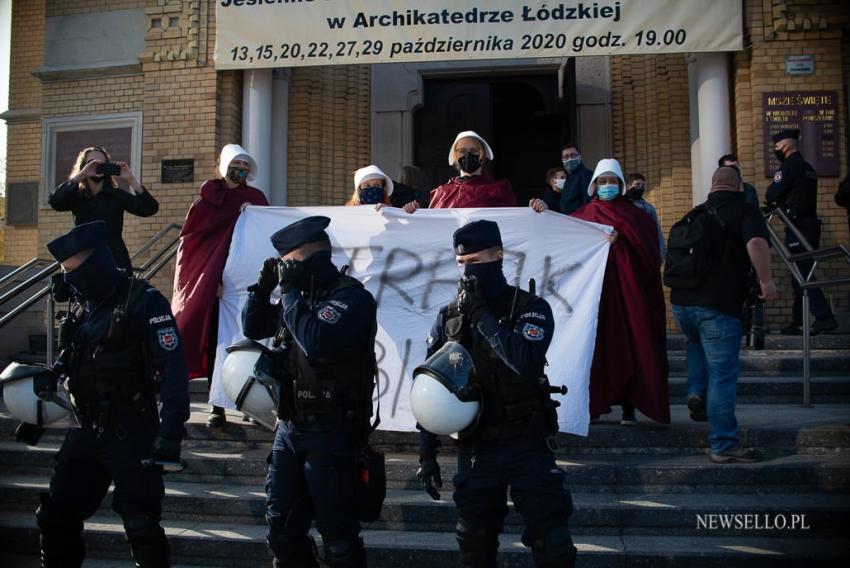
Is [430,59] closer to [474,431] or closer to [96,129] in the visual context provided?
[96,129]

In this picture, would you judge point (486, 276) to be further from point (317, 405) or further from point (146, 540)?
point (146, 540)

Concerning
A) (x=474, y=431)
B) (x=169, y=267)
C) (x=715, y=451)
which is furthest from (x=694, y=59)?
(x=474, y=431)

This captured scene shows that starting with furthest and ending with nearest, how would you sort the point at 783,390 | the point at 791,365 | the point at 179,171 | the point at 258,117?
the point at 258,117 < the point at 179,171 < the point at 791,365 < the point at 783,390

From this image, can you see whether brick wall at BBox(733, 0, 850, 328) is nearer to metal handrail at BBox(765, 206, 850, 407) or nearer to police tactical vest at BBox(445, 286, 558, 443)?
metal handrail at BBox(765, 206, 850, 407)

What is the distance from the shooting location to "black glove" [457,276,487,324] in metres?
3.13

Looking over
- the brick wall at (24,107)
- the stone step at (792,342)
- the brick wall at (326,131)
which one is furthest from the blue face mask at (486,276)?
the brick wall at (24,107)

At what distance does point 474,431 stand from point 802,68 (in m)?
7.47

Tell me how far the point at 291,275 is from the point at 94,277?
1038 millimetres

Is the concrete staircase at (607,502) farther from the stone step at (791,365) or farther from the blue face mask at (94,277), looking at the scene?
the blue face mask at (94,277)

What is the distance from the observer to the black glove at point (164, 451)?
3371 millimetres

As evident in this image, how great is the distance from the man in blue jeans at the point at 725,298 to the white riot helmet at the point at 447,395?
228 centimetres

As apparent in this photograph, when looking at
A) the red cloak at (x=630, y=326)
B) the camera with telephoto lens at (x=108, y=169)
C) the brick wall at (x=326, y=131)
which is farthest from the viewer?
the brick wall at (x=326, y=131)

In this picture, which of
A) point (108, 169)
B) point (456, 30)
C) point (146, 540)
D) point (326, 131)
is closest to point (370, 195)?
point (108, 169)

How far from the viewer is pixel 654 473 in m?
4.63
